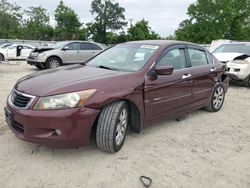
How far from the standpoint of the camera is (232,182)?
3051 millimetres

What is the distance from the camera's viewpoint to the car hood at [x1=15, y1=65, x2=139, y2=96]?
320 cm

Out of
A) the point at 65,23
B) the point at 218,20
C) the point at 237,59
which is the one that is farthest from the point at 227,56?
the point at 65,23

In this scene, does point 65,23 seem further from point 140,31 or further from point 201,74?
point 201,74

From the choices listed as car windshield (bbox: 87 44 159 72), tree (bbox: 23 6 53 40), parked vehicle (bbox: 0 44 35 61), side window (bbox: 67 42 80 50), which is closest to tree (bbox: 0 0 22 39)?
tree (bbox: 23 6 53 40)

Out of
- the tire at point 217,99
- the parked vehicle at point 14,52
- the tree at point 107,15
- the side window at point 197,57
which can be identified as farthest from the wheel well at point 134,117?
the tree at point 107,15

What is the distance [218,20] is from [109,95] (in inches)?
1726

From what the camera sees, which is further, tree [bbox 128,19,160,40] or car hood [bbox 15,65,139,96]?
tree [bbox 128,19,160,40]

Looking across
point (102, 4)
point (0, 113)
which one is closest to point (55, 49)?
point (0, 113)

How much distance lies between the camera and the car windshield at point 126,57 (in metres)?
4.05

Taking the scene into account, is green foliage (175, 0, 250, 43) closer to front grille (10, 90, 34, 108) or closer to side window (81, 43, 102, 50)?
side window (81, 43, 102, 50)

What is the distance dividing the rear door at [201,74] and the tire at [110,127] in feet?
6.05

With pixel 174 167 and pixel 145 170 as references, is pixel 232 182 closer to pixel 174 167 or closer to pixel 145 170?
pixel 174 167

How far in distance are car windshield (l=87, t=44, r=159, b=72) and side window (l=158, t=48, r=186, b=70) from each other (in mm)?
215

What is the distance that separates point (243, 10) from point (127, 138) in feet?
157
